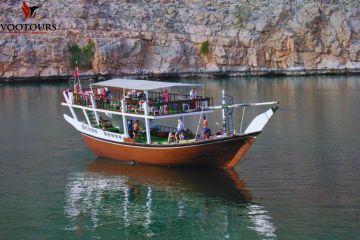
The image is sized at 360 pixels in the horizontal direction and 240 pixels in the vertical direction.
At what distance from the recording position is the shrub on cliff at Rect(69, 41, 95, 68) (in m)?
98.4

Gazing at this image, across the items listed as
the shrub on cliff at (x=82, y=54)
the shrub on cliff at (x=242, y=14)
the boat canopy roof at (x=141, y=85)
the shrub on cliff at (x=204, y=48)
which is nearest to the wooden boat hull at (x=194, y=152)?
the boat canopy roof at (x=141, y=85)

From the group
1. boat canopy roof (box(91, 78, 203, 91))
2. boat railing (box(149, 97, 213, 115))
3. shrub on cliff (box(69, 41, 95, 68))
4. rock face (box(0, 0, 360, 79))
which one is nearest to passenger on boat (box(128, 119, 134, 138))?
boat canopy roof (box(91, 78, 203, 91))

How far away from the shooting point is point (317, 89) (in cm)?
7700

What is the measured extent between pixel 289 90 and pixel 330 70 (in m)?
27.4

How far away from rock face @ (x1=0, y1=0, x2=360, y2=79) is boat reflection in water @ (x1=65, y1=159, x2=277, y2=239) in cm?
6201

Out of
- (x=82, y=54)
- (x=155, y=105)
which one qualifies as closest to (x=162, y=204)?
(x=155, y=105)

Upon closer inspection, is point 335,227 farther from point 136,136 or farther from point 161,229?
point 136,136

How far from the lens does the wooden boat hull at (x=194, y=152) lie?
35062mm

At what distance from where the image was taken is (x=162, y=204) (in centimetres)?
3091

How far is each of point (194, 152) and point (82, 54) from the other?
65.4 metres

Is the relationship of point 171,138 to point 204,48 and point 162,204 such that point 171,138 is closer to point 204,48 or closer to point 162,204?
point 162,204

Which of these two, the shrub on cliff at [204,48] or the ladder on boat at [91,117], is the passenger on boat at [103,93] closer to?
the ladder on boat at [91,117]

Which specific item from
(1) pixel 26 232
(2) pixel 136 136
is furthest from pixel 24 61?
(1) pixel 26 232

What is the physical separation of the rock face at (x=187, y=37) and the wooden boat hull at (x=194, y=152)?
60649 mm
